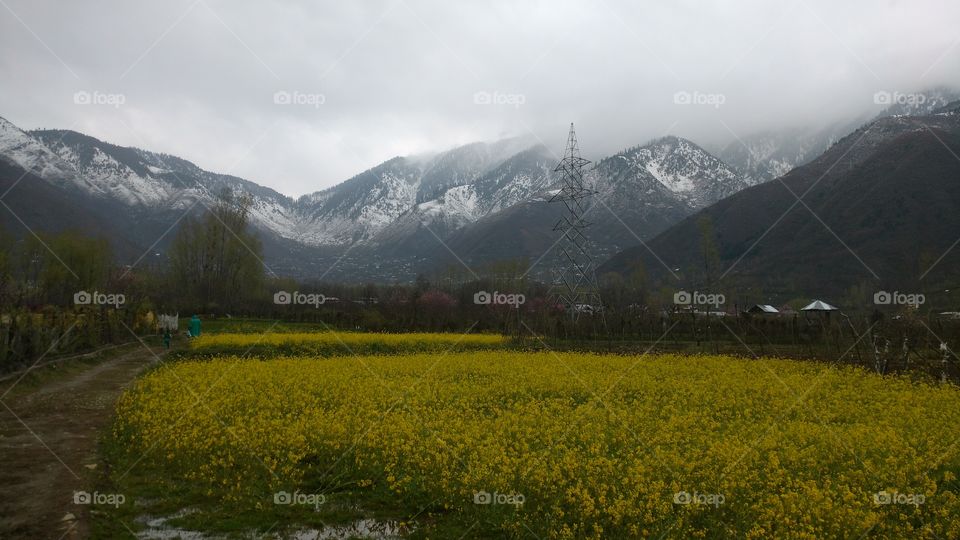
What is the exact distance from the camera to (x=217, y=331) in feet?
132

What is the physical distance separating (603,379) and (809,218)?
17985 cm

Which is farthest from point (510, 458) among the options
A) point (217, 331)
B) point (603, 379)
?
point (217, 331)

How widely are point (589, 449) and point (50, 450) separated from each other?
35.0ft

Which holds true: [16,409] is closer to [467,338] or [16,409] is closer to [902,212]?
[467,338]

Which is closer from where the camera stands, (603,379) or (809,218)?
(603,379)
